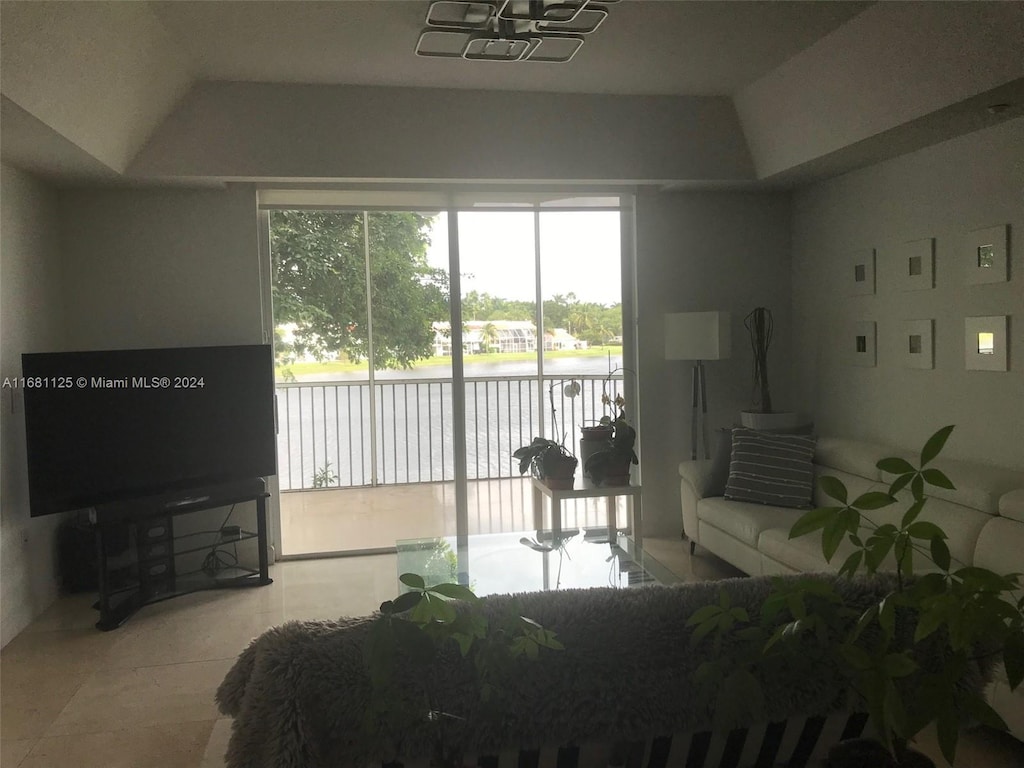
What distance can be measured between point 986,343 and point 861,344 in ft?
3.34

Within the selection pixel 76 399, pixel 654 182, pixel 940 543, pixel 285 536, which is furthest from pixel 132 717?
pixel 654 182

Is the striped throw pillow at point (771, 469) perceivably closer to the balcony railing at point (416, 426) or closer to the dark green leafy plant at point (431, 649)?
the balcony railing at point (416, 426)

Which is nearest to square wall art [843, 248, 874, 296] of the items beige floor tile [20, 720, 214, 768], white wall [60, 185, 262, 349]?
white wall [60, 185, 262, 349]

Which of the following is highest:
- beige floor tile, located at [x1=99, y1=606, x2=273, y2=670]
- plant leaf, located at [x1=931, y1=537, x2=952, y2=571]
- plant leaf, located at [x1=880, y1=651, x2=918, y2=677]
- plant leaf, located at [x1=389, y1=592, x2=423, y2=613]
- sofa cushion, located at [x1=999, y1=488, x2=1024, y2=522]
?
plant leaf, located at [x1=931, y1=537, x2=952, y2=571]

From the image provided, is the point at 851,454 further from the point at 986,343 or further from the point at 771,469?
the point at 986,343

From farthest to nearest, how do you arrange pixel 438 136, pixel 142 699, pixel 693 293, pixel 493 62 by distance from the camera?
pixel 693 293 < pixel 438 136 < pixel 493 62 < pixel 142 699

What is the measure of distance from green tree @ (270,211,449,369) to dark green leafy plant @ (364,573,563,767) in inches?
154

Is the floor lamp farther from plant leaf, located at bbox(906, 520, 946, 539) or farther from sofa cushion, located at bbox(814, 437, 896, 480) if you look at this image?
plant leaf, located at bbox(906, 520, 946, 539)

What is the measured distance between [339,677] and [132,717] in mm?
2243

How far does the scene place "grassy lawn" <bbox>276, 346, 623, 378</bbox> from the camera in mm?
5191

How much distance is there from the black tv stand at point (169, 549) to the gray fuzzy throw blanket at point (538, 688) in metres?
2.99

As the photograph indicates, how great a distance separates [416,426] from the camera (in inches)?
220

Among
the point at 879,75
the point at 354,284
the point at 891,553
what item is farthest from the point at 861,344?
the point at 354,284

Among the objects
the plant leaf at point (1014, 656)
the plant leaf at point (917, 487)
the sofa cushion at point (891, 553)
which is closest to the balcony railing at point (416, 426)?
the sofa cushion at point (891, 553)
